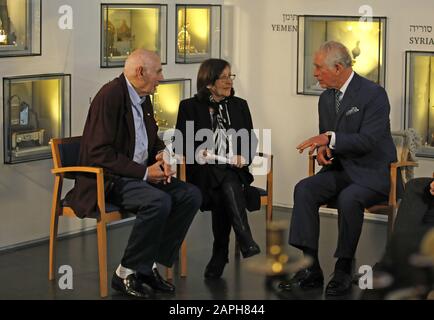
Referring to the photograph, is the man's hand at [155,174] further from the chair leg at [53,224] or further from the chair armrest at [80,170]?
the chair leg at [53,224]

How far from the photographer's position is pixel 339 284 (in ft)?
19.2

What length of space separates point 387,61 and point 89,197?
2.96m

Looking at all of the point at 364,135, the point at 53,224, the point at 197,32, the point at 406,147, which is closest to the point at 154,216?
the point at 53,224

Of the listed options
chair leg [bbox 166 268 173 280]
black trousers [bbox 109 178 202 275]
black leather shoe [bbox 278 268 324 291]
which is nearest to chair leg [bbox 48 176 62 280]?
black trousers [bbox 109 178 202 275]

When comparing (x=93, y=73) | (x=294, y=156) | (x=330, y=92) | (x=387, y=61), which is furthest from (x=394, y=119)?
(x=93, y=73)

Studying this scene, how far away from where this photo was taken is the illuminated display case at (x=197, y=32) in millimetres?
8055

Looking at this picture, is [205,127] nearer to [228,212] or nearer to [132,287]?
[228,212]

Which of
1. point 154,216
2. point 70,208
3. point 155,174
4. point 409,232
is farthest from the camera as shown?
point 70,208

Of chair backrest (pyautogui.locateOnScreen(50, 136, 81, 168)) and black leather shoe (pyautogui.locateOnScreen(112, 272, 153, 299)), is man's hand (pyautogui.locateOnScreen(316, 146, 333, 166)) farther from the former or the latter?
chair backrest (pyautogui.locateOnScreen(50, 136, 81, 168))

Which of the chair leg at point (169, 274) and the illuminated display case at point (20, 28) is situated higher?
the illuminated display case at point (20, 28)

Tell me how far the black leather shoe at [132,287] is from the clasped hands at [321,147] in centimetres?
121

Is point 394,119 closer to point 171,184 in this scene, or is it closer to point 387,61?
point 387,61

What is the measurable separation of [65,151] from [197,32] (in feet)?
8.14

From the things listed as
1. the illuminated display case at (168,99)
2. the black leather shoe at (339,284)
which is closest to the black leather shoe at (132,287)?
the black leather shoe at (339,284)
